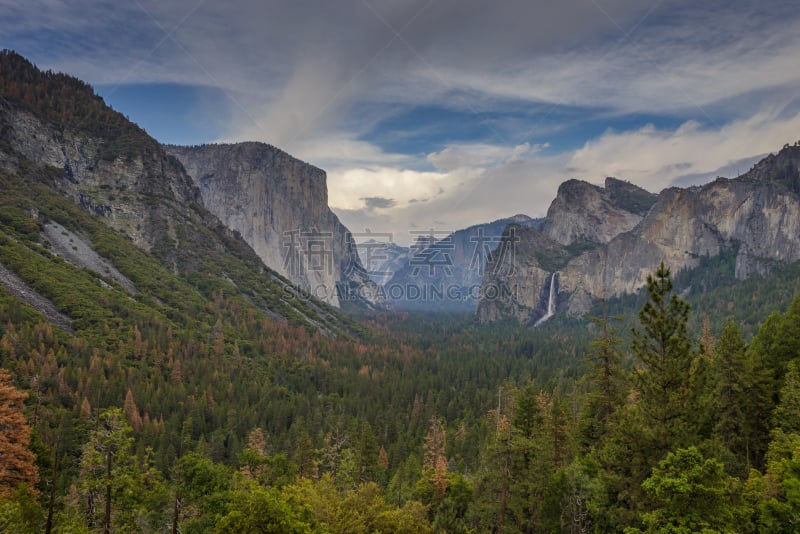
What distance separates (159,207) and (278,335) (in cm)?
9776

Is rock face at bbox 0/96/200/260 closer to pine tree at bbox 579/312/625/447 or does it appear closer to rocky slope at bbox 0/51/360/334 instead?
rocky slope at bbox 0/51/360/334

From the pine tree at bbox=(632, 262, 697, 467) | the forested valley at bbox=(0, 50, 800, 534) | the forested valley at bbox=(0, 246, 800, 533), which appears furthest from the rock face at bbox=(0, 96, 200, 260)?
the pine tree at bbox=(632, 262, 697, 467)

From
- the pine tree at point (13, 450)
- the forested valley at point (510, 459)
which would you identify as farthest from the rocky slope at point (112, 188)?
the pine tree at point (13, 450)

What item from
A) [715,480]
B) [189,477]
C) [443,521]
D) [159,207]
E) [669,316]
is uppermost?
[159,207]

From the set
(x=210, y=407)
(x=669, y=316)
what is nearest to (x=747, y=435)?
(x=669, y=316)

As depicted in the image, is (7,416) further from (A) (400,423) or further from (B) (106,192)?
(B) (106,192)

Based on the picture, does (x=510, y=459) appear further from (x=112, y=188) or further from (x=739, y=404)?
(x=112, y=188)

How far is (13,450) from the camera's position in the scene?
2347 centimetres

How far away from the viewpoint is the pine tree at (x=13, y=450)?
23.2 metres

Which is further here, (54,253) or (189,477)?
(54,253)

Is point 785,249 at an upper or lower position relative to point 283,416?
upper

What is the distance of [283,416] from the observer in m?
84.4

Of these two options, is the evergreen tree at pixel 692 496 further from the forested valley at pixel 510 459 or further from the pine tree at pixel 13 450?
the pine tree at pixel 13 450

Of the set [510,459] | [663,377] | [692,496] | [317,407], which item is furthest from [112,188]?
[692,496]
